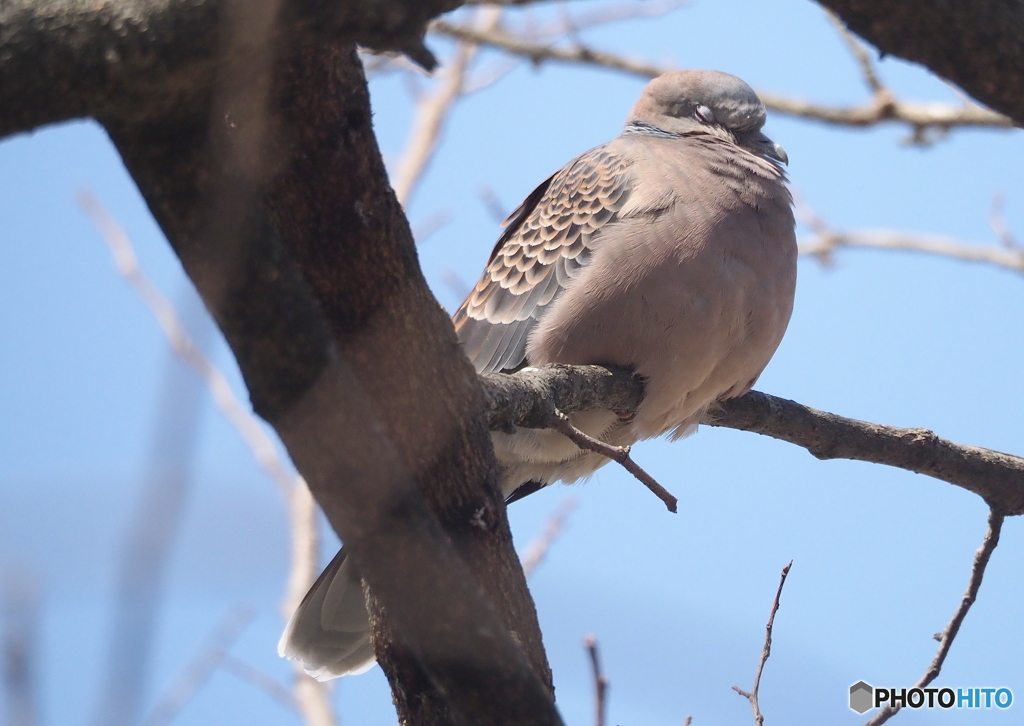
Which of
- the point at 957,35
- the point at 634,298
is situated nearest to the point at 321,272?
the point at 957,35

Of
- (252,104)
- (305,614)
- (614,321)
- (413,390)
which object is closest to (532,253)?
(614,321)

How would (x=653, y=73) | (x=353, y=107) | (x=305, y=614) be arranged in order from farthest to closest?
(x=653, y=73) → (x=305, y=614) → (x=353, y=107)

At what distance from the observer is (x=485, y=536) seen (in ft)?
8.70

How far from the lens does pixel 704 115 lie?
15.8ft

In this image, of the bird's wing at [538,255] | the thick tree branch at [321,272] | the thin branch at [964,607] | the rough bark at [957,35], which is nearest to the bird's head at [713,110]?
the bird's wing at [538,255]

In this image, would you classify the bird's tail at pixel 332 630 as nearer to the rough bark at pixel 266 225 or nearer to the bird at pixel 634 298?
the bird at pixel 634 298

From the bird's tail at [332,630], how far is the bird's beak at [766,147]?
2733mm

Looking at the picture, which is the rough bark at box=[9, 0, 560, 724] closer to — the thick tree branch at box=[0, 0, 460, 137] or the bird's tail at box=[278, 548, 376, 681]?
the thick tree branch at box=[0, 0, 460, 137]

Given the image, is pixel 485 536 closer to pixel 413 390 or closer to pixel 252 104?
pixel 413 390

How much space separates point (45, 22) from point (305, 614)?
2.60 meters

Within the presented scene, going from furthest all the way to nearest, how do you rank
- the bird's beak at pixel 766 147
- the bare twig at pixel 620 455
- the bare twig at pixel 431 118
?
the bare twig at pixel 431 118 < the bird's beak at pixel 766 147 < the bare twig at pixel 620 455

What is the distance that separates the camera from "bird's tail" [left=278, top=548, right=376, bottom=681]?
3645mm

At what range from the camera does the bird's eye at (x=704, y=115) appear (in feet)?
15.8

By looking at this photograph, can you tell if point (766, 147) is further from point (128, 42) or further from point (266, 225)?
point (128, 42)
